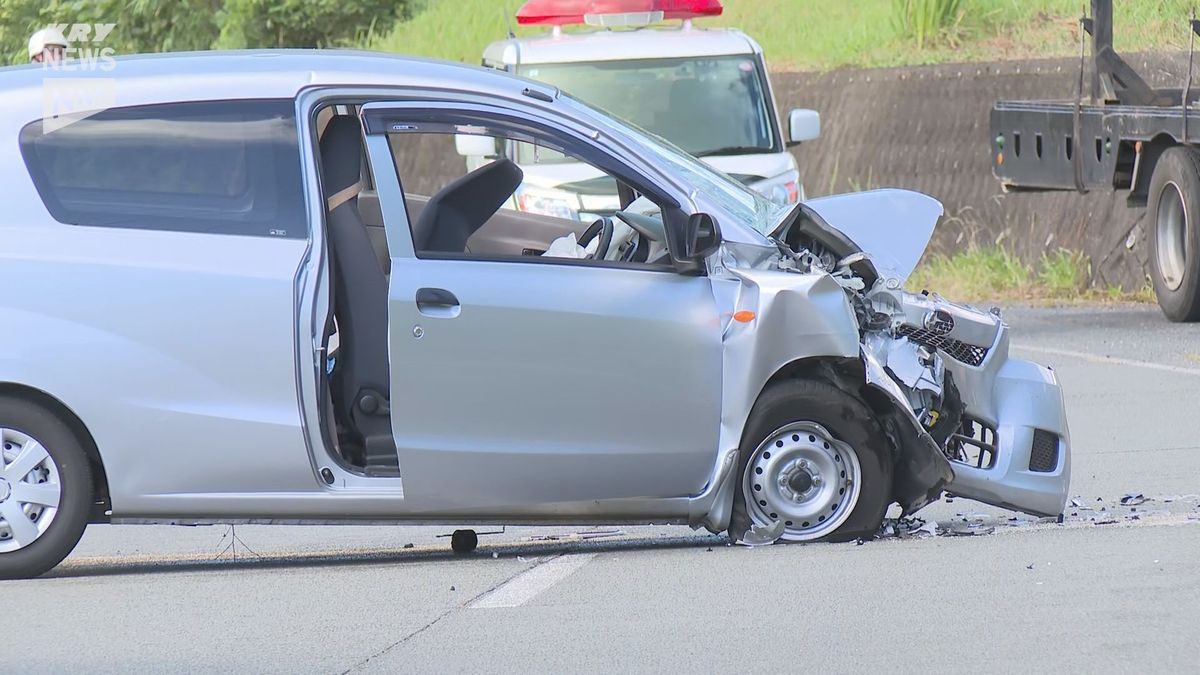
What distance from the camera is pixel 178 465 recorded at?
22.9 ft

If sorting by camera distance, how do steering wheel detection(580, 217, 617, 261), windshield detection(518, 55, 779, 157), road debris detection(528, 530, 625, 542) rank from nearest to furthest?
steering wheel detection(580, 217, 617, 261), road debris detection(528, 530, 625, 542), windshield detection(518, 55, 779, 157)

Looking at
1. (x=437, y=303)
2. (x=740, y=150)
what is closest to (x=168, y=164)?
(x=437, y=303)

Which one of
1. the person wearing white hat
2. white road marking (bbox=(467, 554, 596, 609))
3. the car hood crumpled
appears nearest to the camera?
white road marking (bbox=(467, 554, 596, 609))

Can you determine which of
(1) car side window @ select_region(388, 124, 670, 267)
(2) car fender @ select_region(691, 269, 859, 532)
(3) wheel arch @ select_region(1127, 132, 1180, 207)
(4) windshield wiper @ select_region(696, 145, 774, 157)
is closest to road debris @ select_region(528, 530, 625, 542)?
(2) car fender @ select_region(691, 269, 859, 532)

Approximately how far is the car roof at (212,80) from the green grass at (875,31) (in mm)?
11520

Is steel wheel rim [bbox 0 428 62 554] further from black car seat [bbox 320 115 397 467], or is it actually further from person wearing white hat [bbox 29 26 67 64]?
person wearing white hat [bbox 29 26 67 64]

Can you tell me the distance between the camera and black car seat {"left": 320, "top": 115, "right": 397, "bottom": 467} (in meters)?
7.05

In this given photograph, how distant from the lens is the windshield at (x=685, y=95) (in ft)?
45.6

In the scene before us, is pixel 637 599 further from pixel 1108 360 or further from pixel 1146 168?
pixel 1146 168

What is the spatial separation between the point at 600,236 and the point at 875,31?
1590 cm

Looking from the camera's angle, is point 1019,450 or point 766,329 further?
point 1019,450

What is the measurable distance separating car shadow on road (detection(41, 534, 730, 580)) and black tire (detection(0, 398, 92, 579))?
20cm

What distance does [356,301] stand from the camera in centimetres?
705

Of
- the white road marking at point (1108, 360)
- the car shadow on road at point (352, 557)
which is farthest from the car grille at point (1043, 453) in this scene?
the white road marking at point (1108, 360)
